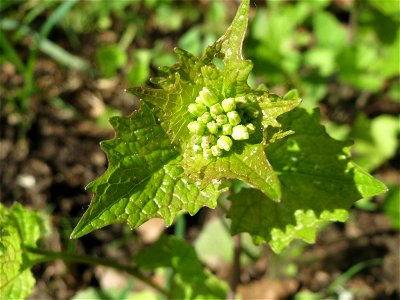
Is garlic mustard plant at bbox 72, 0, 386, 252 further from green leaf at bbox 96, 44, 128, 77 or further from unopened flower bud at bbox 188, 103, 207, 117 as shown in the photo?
green leaf at bbox 96, 44, 128, 77

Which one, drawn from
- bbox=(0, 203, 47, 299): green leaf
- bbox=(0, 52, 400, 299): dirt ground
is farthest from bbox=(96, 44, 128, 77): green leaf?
bbox=(0, 203, 47, 299): green leaf

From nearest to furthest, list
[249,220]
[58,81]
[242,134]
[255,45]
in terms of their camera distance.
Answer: [242,134]
[249,220]
[255,45]
[58,81]

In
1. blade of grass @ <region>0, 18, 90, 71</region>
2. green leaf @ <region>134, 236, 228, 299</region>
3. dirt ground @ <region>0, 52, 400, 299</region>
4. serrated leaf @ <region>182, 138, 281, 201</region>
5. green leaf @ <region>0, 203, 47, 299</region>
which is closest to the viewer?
serrated leaf @ <region>182, 138, 281, 201</region>

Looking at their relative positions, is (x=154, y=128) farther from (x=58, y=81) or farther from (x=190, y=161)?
(x=58, y=81)

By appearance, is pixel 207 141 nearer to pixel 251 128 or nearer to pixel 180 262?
pixel 251 128

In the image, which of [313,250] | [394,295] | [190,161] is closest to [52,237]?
[313,250]

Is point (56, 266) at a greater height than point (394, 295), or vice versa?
point (56, 266)

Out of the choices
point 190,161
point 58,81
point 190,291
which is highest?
point 190,161
